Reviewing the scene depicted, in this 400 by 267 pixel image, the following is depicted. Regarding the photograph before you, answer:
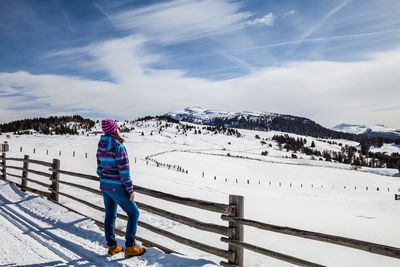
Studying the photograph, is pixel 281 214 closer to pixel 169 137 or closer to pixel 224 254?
pixel 224 254

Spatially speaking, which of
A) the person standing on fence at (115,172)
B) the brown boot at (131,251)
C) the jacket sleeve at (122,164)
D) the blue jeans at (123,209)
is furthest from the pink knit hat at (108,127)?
the brown boot at (131,251)

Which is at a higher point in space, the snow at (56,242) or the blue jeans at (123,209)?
the blue jeans at (123,209)

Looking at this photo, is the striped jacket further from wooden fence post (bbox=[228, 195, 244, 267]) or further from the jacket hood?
wooden fence post (bbox=[228, 195, 244, 267])

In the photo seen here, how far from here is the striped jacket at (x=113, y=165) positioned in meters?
4.35

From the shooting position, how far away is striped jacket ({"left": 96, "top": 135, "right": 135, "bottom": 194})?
4.35 m

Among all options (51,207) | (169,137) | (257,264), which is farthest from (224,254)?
(169,137)

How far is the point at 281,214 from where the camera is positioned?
12.6m

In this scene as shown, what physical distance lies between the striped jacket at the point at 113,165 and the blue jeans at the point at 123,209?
14cm

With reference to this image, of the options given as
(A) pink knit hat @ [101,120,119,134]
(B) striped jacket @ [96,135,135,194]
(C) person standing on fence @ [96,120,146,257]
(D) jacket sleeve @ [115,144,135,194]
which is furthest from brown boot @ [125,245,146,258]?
(A) pink knit hat @ [101,120,119,134]

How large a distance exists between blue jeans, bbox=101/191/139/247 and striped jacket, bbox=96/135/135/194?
14 cm

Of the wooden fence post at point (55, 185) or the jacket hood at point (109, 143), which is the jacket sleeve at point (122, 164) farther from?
the wooden fence post at point (55, 185)

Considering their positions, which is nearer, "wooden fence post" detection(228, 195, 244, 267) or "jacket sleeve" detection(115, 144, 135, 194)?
"jacket sleeve" detection(115, 144, 135, 194)

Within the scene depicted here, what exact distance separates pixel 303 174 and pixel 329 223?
53683 millimetres

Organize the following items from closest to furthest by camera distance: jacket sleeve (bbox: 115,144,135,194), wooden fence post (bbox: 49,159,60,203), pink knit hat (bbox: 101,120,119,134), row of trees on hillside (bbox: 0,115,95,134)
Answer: jacket sleeve (bbox: 115,144,135,194) → pink knit hat (bbox: 101,120,119,134) → wooden fence post (bbox: 49,159,60,203) → row of trees on hillside (bbox: 0,115,95,134)
